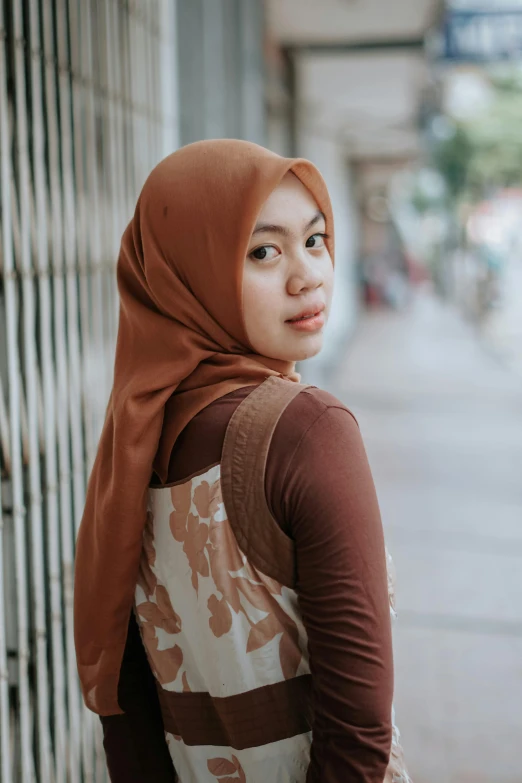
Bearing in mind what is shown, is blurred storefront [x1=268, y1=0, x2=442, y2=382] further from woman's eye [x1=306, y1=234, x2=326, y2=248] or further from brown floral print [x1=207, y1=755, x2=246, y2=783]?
brown floral print [x1=207, y1=755, x2=246, y2=783]

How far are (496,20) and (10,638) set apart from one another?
620 centimetres

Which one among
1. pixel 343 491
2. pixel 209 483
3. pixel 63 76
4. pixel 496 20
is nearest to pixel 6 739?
pixel 209 483

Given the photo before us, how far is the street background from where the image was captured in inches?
84.5

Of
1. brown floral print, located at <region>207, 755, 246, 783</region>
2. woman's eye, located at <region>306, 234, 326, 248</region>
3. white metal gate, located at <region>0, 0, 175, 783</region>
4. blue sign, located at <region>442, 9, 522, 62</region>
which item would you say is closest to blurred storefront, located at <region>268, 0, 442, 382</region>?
blue sign, located at <region>442, 9, 522, 62</region>

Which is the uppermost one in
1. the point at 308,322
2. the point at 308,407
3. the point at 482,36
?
the point at 482,36

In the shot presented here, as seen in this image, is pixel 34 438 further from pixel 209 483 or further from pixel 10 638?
pixel 209 483

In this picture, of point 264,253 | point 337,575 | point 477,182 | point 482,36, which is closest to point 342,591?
point 337,575

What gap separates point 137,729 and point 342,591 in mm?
585

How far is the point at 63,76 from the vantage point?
7.68 ft

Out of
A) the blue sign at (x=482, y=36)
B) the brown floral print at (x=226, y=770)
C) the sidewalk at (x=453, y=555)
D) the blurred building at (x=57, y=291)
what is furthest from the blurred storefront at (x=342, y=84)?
the brown floral print at (x=226, y=770)

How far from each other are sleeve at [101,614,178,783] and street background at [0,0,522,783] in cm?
66

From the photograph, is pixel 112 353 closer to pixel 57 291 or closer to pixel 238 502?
pixel 57 291

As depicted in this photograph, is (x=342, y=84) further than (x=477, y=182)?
No

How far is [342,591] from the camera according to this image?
1122mm
